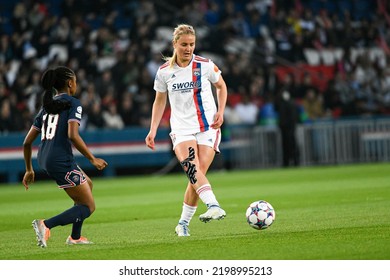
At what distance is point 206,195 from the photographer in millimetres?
11031

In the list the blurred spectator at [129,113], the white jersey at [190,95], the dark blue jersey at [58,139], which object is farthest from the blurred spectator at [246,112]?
the dark blue jersey at [58,139]

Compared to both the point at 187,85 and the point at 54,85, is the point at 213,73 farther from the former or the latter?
the point at 54,85

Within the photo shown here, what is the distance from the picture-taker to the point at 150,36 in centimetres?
3095

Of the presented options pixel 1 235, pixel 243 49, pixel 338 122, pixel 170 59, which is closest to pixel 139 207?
pixel 1 235

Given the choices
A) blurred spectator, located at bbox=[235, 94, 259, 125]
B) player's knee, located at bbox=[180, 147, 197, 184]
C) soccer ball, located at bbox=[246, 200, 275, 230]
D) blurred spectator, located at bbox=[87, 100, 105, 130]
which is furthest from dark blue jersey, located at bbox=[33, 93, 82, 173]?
blurred spectator, located at bbox=[235, 94, 259, 125]

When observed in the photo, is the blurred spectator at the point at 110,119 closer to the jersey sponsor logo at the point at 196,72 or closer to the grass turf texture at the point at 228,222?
the grass turf texture at the point at 228,222

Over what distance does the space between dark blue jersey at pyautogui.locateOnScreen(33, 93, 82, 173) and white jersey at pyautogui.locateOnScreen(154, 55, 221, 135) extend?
4.49 feet

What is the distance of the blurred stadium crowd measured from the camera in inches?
1095

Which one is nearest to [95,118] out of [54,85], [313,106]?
[313,106]

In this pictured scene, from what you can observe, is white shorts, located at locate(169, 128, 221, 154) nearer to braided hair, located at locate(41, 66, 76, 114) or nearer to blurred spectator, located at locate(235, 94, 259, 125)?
braided hair, located at locate(41, 66, 76, 114)

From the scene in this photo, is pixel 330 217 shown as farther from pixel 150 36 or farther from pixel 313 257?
pixel 150 36
